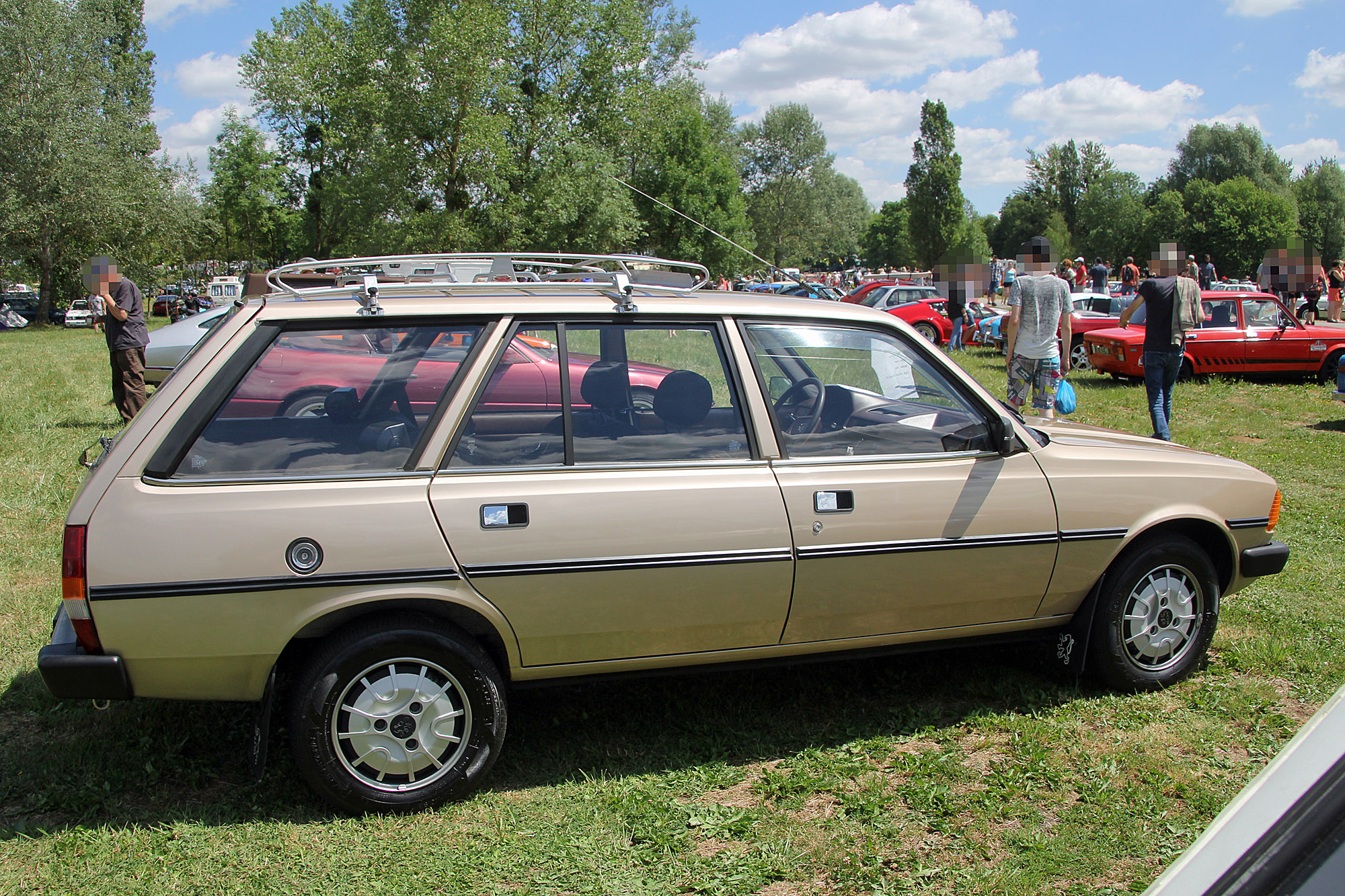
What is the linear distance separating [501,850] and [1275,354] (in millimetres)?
14346

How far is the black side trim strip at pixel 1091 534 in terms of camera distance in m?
3.55

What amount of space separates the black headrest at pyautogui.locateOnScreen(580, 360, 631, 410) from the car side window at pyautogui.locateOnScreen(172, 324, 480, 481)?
0.43 meters

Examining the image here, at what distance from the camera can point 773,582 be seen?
3223 millimetres

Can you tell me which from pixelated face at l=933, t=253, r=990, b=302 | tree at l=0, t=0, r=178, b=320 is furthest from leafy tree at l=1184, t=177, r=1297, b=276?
pixelated face at l=933, t=253, r=990, b=302

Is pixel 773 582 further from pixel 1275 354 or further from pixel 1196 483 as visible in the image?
pixel 1275 354

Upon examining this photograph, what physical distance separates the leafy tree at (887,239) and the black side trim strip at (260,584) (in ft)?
395

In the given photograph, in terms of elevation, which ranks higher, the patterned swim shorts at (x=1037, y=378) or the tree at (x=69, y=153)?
the tree at (x=69, y=153)

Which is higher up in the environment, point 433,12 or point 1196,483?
point 433,12

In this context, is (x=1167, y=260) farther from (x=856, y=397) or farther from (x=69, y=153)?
(x=69, y=153)

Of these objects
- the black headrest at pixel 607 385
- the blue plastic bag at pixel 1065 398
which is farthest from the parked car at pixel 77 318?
the black headrest at pixel 607 385

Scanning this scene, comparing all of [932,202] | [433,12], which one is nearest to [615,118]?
[433,12]

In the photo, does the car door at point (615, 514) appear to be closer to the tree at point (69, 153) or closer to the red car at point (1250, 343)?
the red car at point (1250, 343)

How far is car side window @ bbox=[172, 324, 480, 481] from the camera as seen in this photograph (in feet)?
9.68

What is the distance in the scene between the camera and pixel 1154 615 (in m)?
3.81
